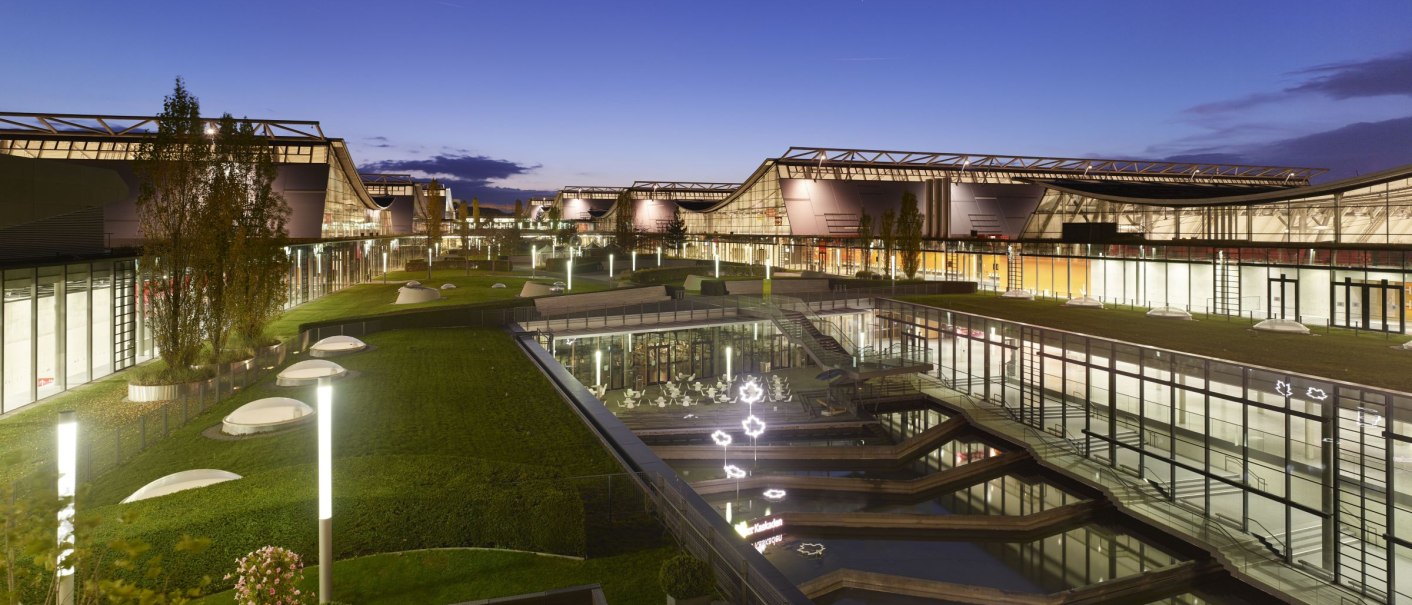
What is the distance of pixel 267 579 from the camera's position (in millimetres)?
9922

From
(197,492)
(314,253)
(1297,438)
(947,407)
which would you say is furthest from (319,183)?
(1297,438)

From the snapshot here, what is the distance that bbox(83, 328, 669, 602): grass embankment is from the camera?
471 inches

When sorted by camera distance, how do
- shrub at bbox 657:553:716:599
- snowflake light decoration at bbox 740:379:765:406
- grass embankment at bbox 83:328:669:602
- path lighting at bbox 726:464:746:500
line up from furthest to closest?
1. snowflake light decoration at bbox 740:379:765:406
2. path lighting at bbox 726:464:746:500
3. grass embankment at bbox 83:328:669:602
4. shrub at bbox 657:553:716:599

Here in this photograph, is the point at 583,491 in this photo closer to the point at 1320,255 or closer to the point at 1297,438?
the point at 1297,438

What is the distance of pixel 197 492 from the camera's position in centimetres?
1308

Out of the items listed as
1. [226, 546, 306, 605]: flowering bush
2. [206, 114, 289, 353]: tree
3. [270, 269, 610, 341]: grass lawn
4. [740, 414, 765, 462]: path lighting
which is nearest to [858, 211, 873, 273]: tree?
[270, 269, 610, 341]: grass lawn

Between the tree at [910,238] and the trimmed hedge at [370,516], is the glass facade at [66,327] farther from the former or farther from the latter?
the tree at [910,238]

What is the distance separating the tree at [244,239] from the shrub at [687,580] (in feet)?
66.3

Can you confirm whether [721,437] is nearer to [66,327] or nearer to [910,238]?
[66,327]

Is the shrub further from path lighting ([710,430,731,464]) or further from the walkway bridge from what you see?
the walkway bridge

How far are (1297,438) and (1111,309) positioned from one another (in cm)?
2608

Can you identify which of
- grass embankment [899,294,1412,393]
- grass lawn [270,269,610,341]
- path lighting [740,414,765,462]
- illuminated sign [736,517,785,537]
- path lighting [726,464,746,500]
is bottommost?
illuminated sign [736,517,785,537]

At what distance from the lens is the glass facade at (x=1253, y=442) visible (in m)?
17.8

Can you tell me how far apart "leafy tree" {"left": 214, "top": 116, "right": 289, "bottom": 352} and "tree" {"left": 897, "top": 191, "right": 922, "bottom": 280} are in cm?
4608
